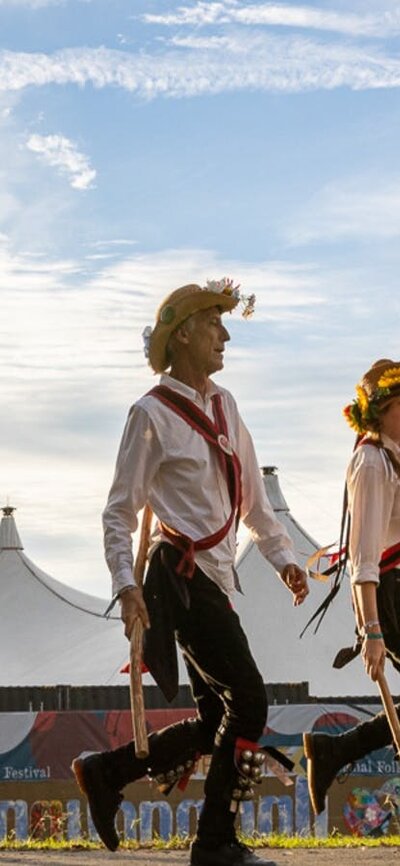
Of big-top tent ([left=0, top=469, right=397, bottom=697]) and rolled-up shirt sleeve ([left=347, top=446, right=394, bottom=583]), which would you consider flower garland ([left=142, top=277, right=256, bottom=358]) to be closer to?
rolled-up shirt sleeve ([left=347, top=446, right=394, bottom=583])

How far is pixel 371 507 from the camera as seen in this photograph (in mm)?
5801

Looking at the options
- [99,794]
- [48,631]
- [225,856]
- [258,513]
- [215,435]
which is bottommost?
[225,856]

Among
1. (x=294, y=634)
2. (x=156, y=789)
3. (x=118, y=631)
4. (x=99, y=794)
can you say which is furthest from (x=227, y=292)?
(x=118, y=631)

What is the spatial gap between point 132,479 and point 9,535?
2307 cm

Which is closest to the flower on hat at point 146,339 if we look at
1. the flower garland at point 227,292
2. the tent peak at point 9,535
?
the flower garland at point 227,292

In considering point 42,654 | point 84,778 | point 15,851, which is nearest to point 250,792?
point 84,778

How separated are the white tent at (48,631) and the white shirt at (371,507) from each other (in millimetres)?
17564

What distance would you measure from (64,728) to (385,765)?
3.21m

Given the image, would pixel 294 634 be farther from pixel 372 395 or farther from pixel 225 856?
pixel 225 856

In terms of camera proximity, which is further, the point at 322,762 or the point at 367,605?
the point at 322,762

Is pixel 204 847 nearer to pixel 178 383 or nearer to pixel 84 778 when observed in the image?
pixel 84 778

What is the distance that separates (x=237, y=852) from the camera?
5211 mm

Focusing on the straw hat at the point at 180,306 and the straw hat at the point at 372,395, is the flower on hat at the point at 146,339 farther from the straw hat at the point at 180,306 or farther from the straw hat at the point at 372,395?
the straw hat at the point at 372,395

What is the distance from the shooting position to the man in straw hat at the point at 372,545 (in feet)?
18.7
